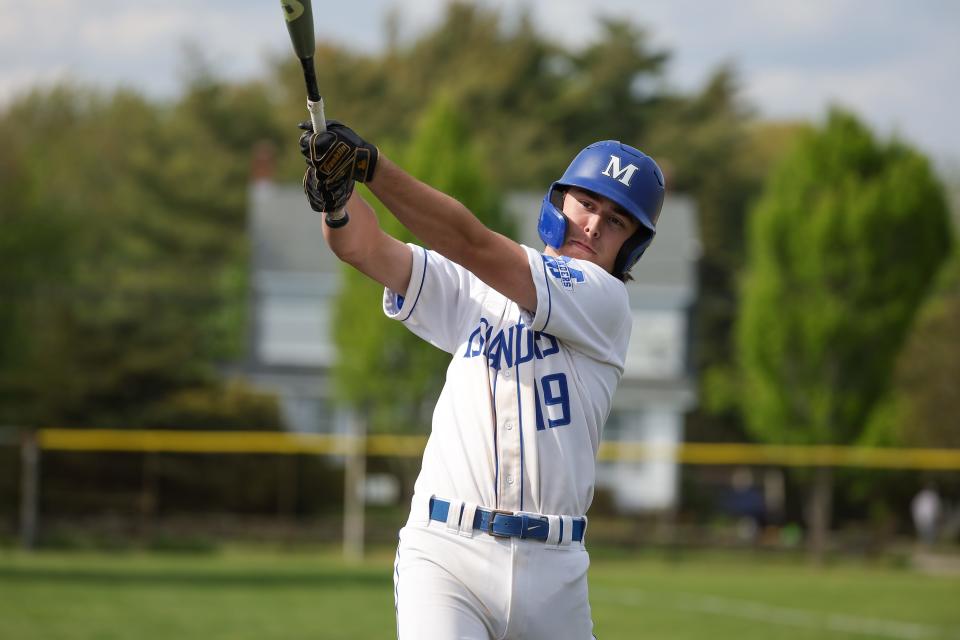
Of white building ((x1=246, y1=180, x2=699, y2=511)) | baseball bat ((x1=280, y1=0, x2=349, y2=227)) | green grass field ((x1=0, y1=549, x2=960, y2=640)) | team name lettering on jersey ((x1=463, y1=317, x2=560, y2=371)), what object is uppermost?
white building ((x1=246, y1=180, x2=699, y2=511))

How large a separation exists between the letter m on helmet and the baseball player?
5 cm

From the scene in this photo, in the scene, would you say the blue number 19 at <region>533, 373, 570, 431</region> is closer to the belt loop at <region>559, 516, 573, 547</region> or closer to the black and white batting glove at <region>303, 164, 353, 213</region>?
the belt loop at <region>559, 516, 573, 547</region>

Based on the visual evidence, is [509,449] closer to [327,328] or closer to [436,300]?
[436,300]

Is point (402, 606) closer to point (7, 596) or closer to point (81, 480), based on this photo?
point (7, 596)

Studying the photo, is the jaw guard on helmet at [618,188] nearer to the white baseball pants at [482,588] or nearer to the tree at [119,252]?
the white baseball pants at [482,588]

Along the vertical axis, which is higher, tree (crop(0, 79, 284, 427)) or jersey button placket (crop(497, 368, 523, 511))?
tree (crop(0, 79, 284, 427))

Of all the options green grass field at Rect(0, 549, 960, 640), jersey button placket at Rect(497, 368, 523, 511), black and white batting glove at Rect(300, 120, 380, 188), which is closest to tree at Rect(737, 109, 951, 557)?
green grass field at Rect(0, 549, 960, 640)

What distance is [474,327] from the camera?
165 inches

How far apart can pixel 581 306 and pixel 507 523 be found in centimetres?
66

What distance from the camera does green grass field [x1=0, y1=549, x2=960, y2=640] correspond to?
12156mm

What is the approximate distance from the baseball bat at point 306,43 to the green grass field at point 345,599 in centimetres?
818

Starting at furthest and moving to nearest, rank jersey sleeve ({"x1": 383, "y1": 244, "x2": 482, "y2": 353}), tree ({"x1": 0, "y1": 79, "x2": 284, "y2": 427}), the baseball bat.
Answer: tree ({"x1": 0, "y1": 79, "x2": 284, "y2": 427})
jersey sleeve ({"x1": 383, "y1": 244, "x2": 482, "y2": 353})
the baseball bat

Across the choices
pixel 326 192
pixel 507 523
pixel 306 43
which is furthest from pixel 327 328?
pixel 306 43

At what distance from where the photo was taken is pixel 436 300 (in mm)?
4164
